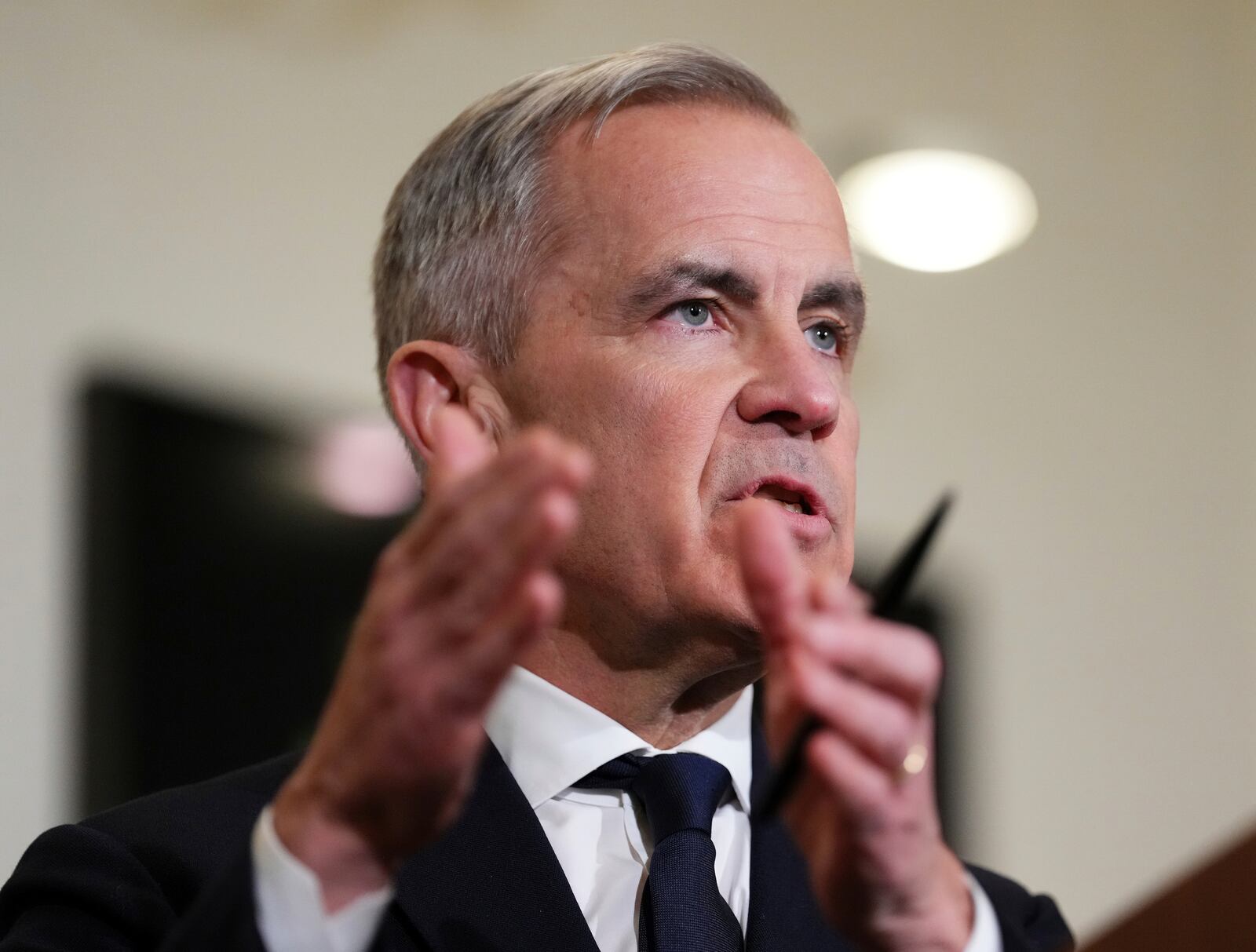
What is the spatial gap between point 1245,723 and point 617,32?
297 centimetres

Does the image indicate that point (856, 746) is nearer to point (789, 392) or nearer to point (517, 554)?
point (517, 554)

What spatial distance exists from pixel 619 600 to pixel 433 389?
0.40m

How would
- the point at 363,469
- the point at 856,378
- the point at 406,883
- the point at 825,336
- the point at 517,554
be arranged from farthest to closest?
the point at 856,378 < the point at 363,469 < the point at 825,336 < the point at 406,883 < the point at 517,554

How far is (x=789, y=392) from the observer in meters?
1.71

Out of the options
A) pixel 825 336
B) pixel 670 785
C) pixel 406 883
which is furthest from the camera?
pixel 825 336

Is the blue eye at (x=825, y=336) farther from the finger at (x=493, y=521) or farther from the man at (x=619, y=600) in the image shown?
the finger at (x=493, y=521)

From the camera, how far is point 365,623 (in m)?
1.06

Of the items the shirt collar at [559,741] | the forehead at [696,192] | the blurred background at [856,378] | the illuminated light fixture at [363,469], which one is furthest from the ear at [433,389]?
the illuminated light fixture at [363,469]

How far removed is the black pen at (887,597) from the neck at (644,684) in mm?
647

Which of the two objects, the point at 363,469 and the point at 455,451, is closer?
the point at 455,451

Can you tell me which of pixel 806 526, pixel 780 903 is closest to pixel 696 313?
pixel 806 526

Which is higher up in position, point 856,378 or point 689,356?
point 689,356

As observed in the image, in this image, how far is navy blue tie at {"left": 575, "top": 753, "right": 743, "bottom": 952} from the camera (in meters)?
1.56

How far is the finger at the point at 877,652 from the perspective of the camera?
103 cm
